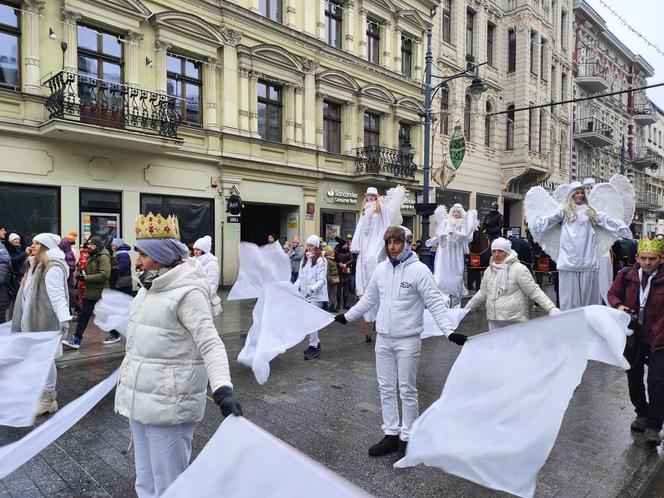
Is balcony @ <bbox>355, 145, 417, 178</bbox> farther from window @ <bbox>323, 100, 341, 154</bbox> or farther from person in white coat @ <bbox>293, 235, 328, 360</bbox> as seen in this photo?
person in white coat @ <bbox>293, 235, 328, 360</bbox>

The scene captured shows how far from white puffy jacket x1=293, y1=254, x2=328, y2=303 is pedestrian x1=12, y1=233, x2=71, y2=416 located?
3635 millimetres

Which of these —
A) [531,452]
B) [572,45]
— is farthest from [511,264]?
[572,45]

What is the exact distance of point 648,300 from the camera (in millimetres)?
4324

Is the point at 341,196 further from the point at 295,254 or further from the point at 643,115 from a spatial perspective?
the point at 643,115

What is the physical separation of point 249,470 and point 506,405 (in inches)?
74.3

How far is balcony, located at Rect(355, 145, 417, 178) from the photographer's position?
2116cm

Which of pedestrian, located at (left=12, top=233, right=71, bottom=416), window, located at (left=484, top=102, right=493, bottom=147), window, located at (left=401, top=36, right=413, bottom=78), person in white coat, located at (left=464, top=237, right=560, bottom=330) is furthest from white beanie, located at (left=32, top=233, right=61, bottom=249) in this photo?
window, located at (left=484, top=102, right=493, bottom=147)

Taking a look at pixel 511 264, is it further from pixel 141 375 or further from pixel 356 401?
pixel 141 375

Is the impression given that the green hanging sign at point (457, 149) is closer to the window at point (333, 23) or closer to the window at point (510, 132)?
the window at point (333, 23)

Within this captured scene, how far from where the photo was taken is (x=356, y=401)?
5.43 metres

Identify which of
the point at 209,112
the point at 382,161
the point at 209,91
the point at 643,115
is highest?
the point at 643,115

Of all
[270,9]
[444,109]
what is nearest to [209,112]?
[270,9]

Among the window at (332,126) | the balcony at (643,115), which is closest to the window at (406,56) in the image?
the window at (332,126)

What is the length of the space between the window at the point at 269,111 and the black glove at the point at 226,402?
16.4m
